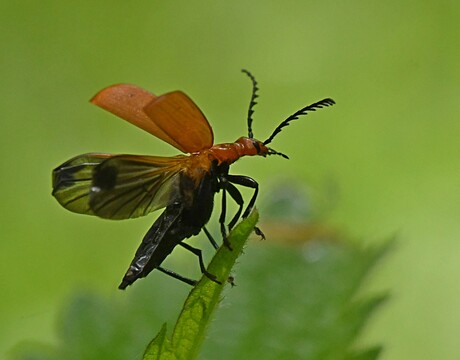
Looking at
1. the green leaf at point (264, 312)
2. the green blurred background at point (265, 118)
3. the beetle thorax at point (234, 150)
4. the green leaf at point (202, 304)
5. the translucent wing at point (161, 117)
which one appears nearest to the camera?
the green leaf at point (202, 304)

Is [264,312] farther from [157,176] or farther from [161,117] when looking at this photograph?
[161,117]

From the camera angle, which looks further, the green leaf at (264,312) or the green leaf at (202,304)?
the green leaf at (264,312)

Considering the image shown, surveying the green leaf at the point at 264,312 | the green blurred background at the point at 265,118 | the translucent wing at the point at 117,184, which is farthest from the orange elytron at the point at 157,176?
the green blurred background at the point at 265,118

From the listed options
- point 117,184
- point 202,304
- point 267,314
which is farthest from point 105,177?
point 267,314

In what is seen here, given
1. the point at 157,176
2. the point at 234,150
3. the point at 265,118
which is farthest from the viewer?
the point at 265,118

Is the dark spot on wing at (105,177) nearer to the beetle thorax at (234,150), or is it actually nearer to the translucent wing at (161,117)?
the translucent wing at (161,117)

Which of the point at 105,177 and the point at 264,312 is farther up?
the point at 264,312

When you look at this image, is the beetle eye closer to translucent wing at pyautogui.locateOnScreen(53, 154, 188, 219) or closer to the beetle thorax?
the beetle thorax
